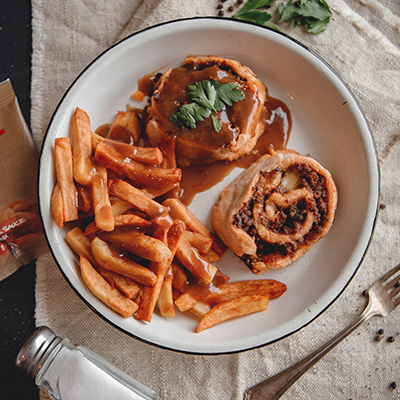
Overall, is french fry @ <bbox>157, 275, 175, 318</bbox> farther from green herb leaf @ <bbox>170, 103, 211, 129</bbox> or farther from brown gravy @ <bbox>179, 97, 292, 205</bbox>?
green herb leaf @ <bbox>170, 103, 211, 129</bbox>

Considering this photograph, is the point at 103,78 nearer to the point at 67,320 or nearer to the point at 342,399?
the point at 67,320

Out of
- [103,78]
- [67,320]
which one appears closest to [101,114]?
[103,78]

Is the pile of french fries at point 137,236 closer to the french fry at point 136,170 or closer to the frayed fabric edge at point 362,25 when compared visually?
the french fry at point 136,170

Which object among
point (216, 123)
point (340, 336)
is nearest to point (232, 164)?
point (216, 123)

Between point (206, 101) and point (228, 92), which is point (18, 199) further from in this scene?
point (228, 92)

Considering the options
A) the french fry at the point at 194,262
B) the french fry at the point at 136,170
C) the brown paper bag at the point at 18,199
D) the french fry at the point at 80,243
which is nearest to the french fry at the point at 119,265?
the french fry at the point at 80,243
